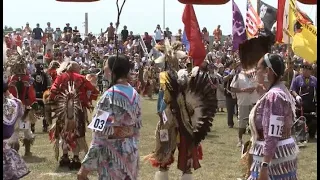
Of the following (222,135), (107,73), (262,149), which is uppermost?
(107,73)

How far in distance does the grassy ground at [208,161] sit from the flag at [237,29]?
1889 millimetres

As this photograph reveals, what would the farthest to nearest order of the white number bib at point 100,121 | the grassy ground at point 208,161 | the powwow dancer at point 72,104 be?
the powwow dancer at point 72,104 < the grassy ground at point 208,161 < the white number bib at point 100,121

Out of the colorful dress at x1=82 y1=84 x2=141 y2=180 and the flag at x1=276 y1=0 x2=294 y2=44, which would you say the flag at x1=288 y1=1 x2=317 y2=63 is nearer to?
the flag at x1=276 y1=0 x2=294 y2=44

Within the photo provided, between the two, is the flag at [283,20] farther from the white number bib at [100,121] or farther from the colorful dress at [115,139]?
the white number bib at [100,121]

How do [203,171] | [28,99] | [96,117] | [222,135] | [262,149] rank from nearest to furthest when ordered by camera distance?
[262,149], [96,117], [203,171], [28,99], [222,135]

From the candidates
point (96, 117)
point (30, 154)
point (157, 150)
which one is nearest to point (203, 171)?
point (157, 150)

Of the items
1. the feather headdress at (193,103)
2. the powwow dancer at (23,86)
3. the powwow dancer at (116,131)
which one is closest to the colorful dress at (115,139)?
the powwow dancer at (116,131)

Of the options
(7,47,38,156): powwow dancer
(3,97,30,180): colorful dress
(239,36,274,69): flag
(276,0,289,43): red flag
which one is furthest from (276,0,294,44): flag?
(3,97,30,180): colorful dress

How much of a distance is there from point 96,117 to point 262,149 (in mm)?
1471

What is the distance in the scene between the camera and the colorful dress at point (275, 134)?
4445 mm

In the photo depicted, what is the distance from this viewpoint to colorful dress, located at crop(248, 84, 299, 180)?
4.45m

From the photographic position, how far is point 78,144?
8.48 m

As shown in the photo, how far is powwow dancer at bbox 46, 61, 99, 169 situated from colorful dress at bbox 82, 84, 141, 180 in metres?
3.08

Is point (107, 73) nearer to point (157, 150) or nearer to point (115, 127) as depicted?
point (115, 127)
